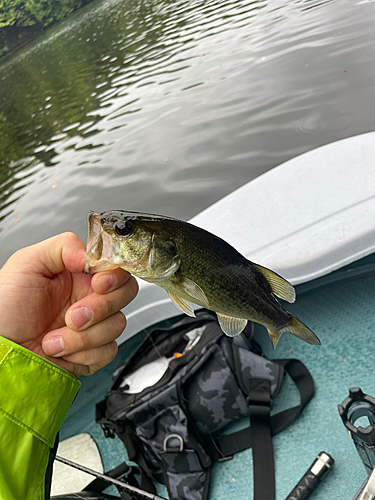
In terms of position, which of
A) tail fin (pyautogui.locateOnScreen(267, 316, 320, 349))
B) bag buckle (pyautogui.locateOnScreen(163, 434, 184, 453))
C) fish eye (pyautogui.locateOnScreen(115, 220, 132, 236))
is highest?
fish eye (pyautogui.locateOnScreen(115, 220, 132, 236))

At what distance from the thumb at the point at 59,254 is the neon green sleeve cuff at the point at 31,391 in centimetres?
38

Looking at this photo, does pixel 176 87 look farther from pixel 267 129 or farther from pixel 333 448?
pixel 333 448

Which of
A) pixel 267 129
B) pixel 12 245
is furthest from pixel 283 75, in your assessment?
pixel 12 245

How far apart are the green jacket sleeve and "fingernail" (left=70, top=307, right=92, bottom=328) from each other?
18 cm

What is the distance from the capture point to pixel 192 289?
4.25 ft

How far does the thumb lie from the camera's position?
1565mm

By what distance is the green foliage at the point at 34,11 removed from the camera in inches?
1554

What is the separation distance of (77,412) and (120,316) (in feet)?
6.61

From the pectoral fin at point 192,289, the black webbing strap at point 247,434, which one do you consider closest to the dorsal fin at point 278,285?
the pectoral fin at point 192,289

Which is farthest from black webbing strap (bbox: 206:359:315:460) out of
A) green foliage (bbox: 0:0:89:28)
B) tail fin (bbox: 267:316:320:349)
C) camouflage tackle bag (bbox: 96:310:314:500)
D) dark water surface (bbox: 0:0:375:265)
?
green foliage (bbox: 0:0:89:28)

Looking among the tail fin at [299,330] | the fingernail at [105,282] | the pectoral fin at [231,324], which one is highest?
the fingernail at [105,282]

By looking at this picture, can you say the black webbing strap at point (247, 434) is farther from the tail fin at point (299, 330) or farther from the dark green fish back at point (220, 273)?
the dark green fish back at point (220, 273)

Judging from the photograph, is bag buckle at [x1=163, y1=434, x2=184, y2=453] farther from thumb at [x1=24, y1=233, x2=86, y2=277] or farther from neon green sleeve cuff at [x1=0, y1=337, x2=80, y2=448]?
thumb at [x1=24, y1=233, x2=86, y2=277]

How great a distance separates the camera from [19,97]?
17.4 meters
